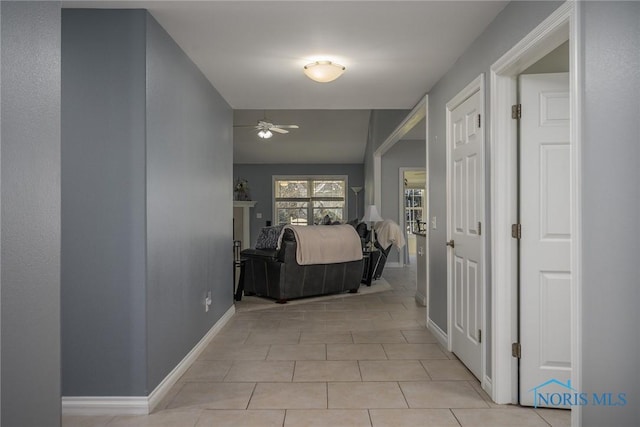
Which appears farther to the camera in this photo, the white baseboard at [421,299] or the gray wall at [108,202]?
the white baseboard at [421,299]

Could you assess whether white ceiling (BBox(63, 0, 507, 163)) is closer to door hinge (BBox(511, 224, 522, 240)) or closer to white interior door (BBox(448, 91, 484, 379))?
white interior door (BBox(448, 91, 484, 379))

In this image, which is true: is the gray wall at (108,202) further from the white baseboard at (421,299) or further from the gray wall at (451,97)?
the white baseboard at (421,299)

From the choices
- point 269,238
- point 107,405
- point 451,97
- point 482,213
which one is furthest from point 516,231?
point 269,238

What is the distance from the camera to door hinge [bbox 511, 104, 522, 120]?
9.16 ft

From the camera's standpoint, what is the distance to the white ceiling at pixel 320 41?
8.89ft

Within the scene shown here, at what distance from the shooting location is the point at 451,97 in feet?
12.6

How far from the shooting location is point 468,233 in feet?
11.2

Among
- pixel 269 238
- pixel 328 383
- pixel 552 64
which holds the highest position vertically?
pixel 552 64

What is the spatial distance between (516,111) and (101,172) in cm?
243

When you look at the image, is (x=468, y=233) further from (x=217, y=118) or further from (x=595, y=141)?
(x=217, y=118)

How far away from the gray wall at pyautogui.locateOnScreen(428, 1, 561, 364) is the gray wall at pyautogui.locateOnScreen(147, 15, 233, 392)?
2.03 m

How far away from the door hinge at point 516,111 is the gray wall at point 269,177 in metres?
9.47

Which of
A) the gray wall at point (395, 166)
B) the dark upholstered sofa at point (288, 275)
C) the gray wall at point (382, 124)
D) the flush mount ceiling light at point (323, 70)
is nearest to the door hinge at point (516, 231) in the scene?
the flush mount ceiling light at point (323, 70)

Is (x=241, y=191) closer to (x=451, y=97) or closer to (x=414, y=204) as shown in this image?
(x=414, y=204)
